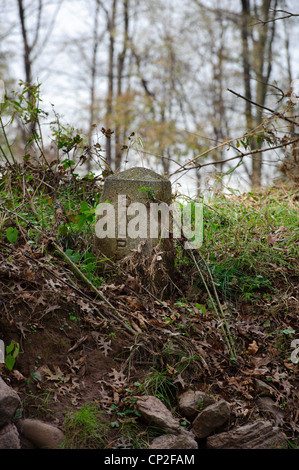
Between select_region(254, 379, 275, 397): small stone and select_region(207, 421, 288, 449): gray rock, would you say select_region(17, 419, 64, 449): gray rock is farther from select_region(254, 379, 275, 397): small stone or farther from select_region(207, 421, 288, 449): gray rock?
select_region(254, 379, 275, 397): small stone

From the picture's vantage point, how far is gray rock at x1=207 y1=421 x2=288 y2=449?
2973 mm

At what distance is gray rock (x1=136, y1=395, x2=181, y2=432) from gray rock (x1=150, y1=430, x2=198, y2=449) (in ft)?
0.21

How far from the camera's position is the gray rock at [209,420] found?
3047mm

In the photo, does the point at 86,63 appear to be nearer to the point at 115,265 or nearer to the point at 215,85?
the point at 215,85

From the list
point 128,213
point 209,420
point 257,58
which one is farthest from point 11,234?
point 257,58

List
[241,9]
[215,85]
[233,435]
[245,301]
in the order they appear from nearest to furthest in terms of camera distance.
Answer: [233,435] < [245,301] < [241,9] < [215,85]

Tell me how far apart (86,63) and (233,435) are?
51.1 ft

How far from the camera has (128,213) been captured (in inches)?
170

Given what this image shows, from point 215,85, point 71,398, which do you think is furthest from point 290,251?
point 215,85

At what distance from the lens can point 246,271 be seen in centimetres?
486

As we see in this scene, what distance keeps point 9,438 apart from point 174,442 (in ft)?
3.34

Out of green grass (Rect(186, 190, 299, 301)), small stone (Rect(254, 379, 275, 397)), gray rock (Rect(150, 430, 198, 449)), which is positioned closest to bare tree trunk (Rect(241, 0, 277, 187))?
green grass (Rect(186, 190, 299, 301))

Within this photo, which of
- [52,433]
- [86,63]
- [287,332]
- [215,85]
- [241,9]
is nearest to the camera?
[52,433]

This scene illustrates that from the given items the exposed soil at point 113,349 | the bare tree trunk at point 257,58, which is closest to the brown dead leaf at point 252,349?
the exposed soil at point 113,349
